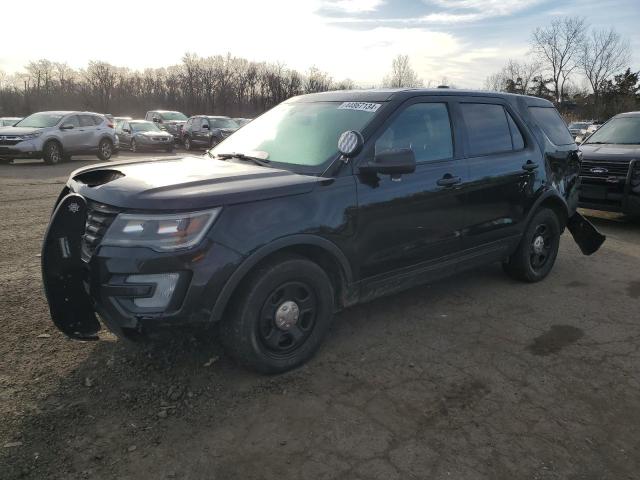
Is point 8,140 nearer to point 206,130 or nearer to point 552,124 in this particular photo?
point 206,130

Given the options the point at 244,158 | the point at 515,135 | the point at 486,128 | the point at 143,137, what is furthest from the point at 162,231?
the point at 143,137

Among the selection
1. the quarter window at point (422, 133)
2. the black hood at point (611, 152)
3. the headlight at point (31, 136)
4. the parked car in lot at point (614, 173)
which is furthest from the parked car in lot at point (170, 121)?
the quarter window at point (422, 133)

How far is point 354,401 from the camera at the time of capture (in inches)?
121

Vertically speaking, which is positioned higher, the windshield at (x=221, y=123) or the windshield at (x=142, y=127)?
the windshield at (x=221, y=123)

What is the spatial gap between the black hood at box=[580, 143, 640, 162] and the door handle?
17.4 ft

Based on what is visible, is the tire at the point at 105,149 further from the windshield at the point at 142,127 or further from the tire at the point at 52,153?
the windshield at the point at 142,127

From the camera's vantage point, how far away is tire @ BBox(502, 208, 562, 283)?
5.13 meters

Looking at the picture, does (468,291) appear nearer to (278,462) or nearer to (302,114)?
(302,114)

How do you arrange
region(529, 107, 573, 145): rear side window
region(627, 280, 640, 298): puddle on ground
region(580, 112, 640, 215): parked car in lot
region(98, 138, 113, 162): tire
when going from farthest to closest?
region(98, 138, 113, 162): tire → region(580, 112, 640, 215): parked car in lot → region(529, 107, 573, 145): rear side window → region(627, 280, 640, 298): puddle on ground

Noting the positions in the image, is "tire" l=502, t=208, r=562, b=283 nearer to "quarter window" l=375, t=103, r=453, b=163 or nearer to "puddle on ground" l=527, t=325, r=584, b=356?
"puddle on ground" l=527, t=325, r=584, b=356

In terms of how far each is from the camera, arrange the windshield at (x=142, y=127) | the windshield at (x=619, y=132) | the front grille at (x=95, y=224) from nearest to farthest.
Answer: the front grille at (x=95, y=224)
the windshield at (x=619, y=132)
the windshield at (x=142, y=127)

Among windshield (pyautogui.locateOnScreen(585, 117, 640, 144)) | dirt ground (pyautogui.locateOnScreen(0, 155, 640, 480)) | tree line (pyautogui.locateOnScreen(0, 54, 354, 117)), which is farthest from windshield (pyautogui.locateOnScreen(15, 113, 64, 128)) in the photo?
tree line (pyautogui.locateOnScreen(0, 54, 354, 117))

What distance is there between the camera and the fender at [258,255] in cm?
289

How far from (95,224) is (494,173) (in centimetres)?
333
